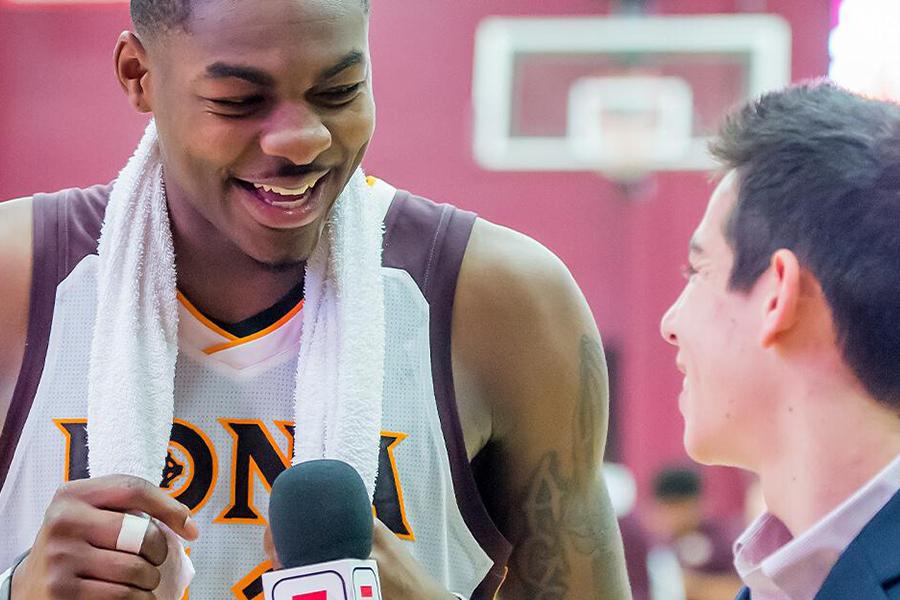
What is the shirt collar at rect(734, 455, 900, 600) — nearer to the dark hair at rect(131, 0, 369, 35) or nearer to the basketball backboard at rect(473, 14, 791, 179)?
the dark hair at rect(131, 0, 369, 35)

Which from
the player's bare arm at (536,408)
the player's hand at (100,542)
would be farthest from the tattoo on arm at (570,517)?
the player's hand at (100,542)

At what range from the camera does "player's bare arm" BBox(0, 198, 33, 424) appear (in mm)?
1680

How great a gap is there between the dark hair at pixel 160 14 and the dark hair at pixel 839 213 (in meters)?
0.54

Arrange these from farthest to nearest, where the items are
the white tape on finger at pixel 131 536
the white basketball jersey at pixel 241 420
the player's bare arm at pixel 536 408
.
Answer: the player's bare arm at pixel 536 408 → the white basketball jersey at pixel 241 420 → the white tape on finger at pixel 131 536

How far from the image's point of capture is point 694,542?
5211mm

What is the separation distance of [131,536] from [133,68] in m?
0.64

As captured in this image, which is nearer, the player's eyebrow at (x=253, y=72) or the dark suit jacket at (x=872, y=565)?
the dark suit jacket at (x=872, y=565)

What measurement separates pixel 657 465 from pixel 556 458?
4.14m

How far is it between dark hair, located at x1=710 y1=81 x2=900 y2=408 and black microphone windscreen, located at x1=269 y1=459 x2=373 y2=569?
0.45 metres

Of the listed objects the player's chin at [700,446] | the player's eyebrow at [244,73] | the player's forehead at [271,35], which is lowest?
the player's chin at [700,446]

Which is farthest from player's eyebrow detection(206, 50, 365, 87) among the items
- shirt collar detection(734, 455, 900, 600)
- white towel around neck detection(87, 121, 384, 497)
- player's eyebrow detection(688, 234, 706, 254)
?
shirt collar detection(734, 455, 900, 600)

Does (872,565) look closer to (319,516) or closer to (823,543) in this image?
(823,543)

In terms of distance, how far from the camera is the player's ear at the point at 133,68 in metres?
1.67

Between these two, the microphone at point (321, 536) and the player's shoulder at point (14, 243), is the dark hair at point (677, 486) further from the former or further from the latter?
the microphone at point (321, 536)
